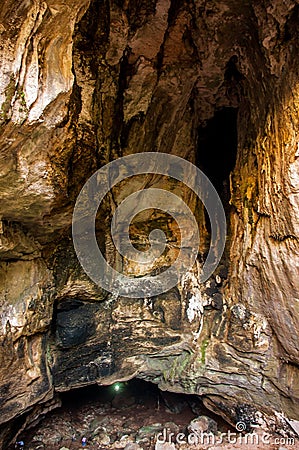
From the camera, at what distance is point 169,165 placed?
201 inches

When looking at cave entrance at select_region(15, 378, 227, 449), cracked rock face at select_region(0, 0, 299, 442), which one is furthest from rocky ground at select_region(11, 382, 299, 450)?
cracked rock face at select_region(0, 0, 299, 442)

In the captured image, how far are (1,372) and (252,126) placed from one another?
451 cm

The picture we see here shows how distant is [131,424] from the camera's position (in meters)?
5.59

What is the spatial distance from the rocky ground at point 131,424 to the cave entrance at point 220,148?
11.4 ft

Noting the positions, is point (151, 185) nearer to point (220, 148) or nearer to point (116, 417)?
point (220, 148)

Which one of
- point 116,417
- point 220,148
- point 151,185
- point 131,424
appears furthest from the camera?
point 116,417

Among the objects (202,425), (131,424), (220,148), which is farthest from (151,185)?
(131,424)

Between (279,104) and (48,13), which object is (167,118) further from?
(48,13)

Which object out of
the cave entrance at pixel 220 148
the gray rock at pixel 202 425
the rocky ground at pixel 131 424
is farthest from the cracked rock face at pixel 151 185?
the rocky ground at pixel 131 424

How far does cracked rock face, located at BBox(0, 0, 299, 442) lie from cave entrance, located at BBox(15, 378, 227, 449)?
0.49 metres

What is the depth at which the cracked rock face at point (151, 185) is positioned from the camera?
3027 mm

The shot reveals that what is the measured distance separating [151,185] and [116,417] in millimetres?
4143

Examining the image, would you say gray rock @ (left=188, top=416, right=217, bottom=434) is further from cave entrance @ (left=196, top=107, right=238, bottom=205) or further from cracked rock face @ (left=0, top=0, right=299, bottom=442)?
cave entrance @ (left=196, top=107, right=238, bottom=205)

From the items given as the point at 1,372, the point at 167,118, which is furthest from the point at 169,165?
the point at 1,372
